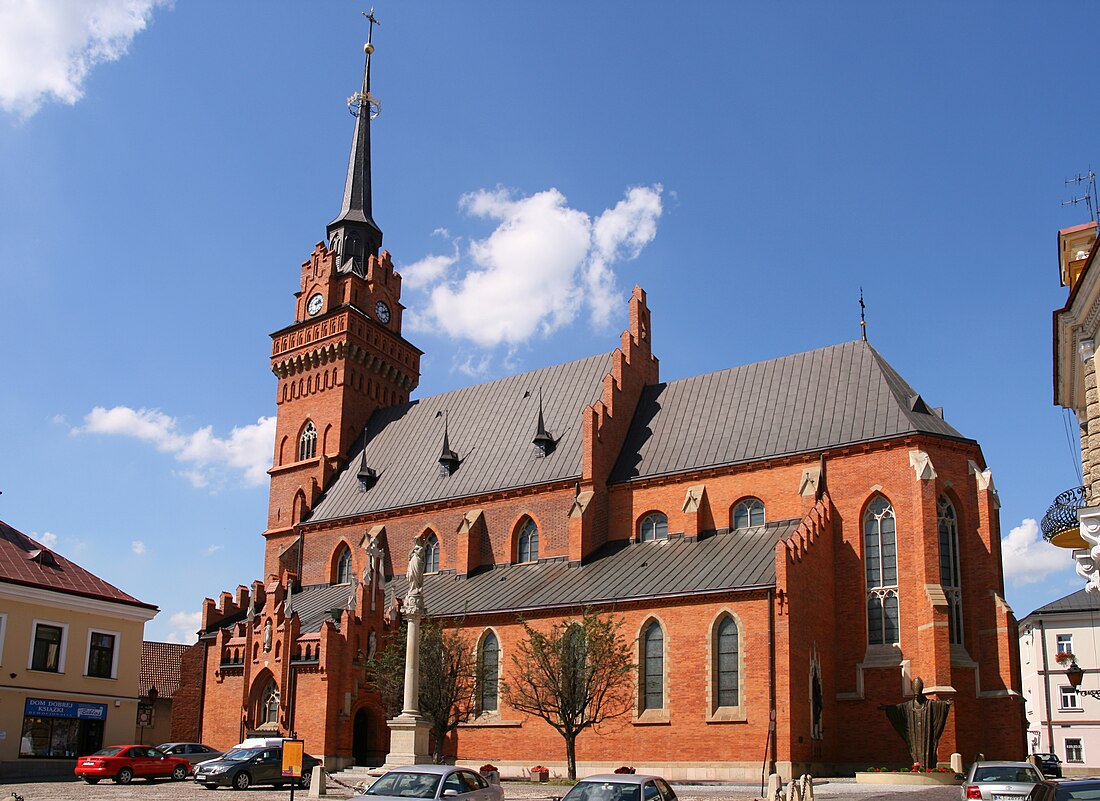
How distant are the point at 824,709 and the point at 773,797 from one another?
11611 mm

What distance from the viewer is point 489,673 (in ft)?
124

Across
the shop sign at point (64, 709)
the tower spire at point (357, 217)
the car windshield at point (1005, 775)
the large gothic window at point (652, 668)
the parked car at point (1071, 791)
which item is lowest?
the shop sign at point (64, 709)

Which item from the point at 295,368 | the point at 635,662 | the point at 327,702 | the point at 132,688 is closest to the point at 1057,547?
the point at 635,662

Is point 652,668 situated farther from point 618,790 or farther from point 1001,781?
point 618,790

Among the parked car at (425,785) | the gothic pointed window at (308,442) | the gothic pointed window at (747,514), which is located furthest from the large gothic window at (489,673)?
the parked car at (425,785)

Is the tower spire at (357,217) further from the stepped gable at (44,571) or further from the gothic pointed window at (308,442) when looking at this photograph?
the stepped gable at (44,571)

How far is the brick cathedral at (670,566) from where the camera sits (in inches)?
1281

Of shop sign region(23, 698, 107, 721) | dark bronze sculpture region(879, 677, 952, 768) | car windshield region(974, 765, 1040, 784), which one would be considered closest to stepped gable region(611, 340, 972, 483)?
dark bronze sculpture region(879, 677, 952, 768)

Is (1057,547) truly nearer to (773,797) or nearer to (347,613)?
(773,797)

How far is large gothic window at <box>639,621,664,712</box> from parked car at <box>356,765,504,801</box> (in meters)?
17.4

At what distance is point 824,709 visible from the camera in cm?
3322

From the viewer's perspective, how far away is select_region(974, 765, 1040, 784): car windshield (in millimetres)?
18500

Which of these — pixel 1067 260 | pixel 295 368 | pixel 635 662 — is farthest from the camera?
pixel 295 368

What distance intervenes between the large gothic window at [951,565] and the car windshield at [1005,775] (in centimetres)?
1507
